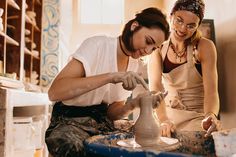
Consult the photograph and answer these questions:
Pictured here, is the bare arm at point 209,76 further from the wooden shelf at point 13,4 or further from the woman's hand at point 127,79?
the wooden shelf at point 13,4

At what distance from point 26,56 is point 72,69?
7.72ft

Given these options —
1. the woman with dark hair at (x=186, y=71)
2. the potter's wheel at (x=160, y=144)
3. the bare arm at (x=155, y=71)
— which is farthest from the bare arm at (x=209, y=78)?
the potter's wheel at (x=160, y=144)

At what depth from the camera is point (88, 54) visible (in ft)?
4.31

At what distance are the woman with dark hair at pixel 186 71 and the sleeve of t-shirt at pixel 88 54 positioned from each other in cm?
55

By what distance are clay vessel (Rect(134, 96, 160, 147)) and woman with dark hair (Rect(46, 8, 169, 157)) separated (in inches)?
1.7

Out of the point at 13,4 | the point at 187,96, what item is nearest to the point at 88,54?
the point at 187,96

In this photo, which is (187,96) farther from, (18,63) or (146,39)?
(18,63)

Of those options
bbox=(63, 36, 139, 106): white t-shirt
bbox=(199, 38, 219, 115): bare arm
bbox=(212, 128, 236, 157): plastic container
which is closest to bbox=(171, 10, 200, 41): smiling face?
bbox=(199, 38, 219, 115): bare arm

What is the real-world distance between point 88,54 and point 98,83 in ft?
0.57

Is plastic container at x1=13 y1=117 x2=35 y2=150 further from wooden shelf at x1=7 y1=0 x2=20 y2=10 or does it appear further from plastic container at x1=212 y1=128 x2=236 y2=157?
plastic container at x1=212 y1=128 x2=236 y2=157

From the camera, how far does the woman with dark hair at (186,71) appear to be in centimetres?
167

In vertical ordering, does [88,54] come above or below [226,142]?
above

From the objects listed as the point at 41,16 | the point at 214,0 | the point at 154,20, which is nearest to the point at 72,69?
the point at 154,20

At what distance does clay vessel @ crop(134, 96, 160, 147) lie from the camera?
3.94 feet
